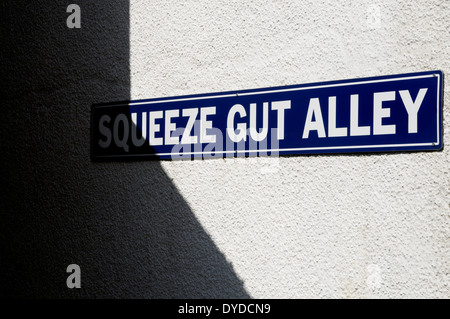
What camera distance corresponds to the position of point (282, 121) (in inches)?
112

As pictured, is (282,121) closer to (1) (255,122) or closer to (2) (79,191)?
(1) (255,122)

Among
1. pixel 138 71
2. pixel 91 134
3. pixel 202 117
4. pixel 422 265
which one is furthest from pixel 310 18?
pixel 91 134

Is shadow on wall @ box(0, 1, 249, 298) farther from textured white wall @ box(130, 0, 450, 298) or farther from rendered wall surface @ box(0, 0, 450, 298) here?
textured white wall @ box(130, 0, 450, 298)

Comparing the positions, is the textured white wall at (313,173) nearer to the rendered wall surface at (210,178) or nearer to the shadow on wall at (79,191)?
the rendered wall surface at (210,178)

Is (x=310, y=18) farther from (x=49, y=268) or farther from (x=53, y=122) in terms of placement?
(x=49, y=268)

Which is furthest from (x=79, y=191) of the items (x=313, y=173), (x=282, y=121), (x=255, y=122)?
(x=313, y=173)

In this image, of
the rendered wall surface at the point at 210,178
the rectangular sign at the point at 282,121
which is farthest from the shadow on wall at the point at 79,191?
the rectangular sign at the point at 282,121

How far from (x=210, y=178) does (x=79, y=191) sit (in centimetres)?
106

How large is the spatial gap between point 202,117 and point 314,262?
1.05 metres

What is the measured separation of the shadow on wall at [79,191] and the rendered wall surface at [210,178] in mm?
11

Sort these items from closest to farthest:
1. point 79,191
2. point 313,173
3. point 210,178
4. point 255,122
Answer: point 313,173
point 255,122
point 210,178
point 79,191

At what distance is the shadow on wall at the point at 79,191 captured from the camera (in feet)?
10.5

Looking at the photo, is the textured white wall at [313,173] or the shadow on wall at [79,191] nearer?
the textured white wall at [313,173]

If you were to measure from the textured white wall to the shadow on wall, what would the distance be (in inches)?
9.1
